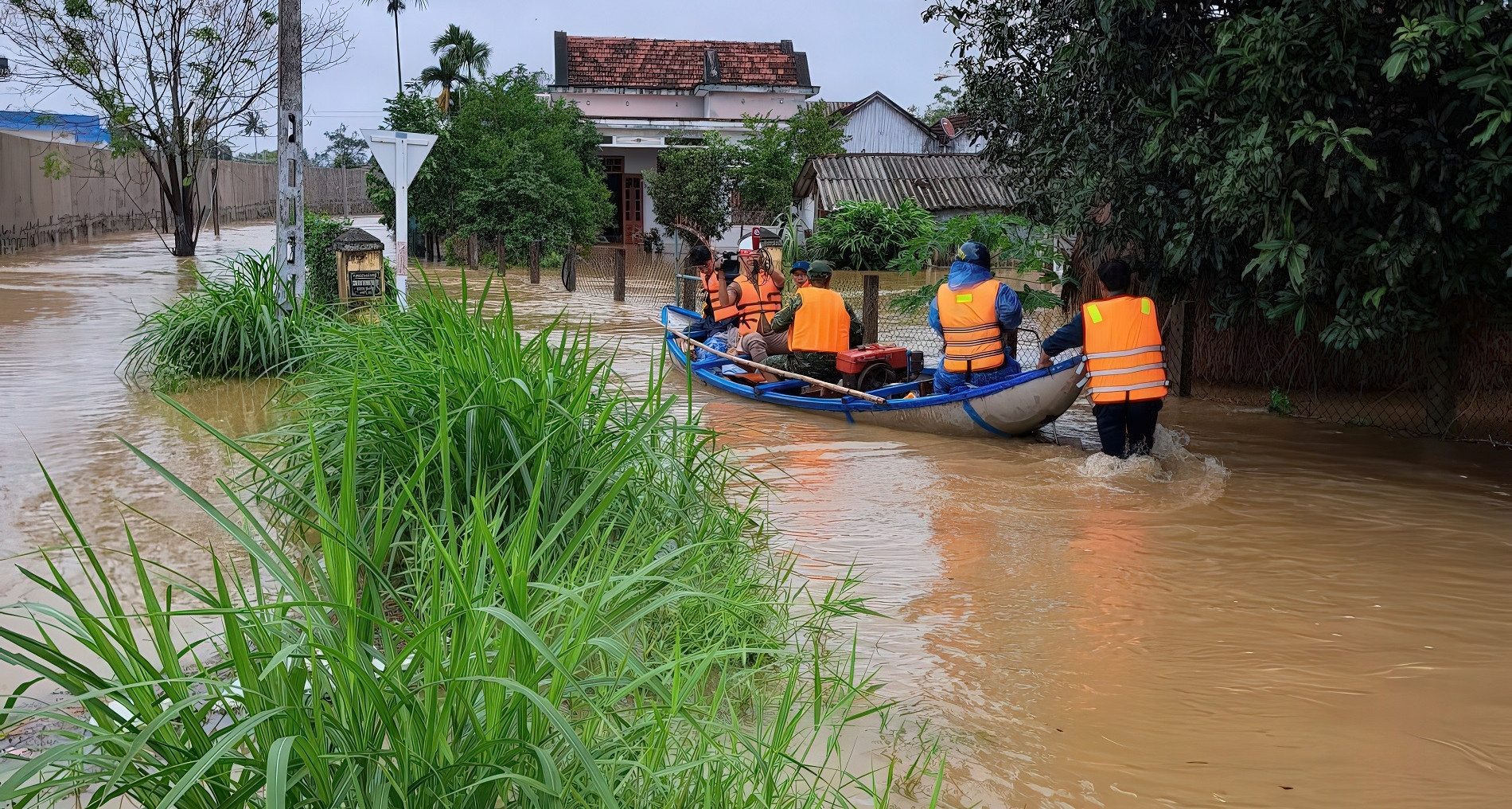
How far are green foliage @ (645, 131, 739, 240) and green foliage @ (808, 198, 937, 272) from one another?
6324mm

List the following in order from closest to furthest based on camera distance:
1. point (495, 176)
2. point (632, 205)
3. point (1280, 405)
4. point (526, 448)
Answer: point (526, 448) < point (1280, 405) < point (495, 176) < point (632, 205)

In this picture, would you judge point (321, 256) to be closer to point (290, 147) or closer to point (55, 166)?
point (290, 147)

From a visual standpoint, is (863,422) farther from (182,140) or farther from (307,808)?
(182,140)

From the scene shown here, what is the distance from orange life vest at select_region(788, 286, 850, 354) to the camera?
436 inches

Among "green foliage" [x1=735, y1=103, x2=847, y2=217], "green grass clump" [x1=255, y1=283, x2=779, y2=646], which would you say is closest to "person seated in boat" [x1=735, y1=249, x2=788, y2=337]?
"green grass clump" [x1=255, y1=283, x2=779, y2=646]

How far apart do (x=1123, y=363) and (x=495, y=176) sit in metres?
20.9

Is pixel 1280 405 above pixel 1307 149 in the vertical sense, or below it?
below

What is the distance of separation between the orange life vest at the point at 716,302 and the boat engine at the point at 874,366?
2533mm

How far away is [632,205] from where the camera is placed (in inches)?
1426

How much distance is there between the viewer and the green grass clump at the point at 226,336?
10234 mm

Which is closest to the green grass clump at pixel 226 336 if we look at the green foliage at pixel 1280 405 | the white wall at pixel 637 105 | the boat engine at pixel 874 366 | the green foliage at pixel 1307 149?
the boat engine at pixel 874 366

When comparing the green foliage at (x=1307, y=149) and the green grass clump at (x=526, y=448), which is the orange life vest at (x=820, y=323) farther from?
the green grass clump at (x=526, y=448)

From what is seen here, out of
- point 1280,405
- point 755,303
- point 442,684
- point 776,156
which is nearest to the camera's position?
point 442,684

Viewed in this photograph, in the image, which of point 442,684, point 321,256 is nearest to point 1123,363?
point 442,684
